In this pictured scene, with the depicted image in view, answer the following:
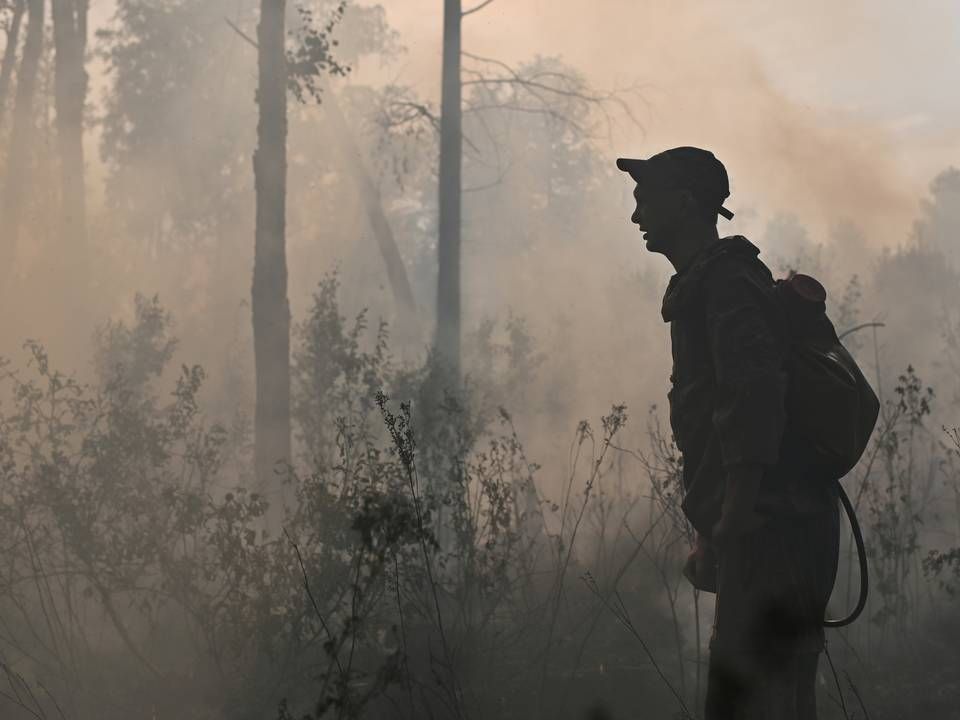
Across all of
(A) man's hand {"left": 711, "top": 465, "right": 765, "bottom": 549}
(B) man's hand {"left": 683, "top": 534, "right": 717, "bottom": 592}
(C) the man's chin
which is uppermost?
(C) the man's chin

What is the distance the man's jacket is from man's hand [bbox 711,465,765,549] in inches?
1.2

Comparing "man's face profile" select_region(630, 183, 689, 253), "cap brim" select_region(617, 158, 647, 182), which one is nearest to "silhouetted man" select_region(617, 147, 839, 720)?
"man's face profile" select_region(630, 183, 689, 253)

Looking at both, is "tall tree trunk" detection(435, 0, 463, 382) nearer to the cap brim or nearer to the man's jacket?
the cap brim

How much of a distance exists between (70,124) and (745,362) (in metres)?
15.9

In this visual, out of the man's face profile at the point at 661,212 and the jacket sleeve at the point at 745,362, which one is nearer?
the jacket sleeve at the point at 745,362

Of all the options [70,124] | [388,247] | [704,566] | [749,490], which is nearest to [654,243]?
[749,490]

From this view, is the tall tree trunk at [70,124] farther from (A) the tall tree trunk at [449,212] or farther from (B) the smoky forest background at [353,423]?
(A) the tall tree trunk at [449,212]

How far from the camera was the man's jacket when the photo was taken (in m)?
2.68

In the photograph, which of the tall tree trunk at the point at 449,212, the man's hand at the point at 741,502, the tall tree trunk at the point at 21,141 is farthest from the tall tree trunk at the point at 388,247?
the man's hand at the point at 741,502

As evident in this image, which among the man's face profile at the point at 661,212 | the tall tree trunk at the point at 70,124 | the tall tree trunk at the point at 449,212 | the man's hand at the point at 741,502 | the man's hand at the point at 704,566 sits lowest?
the man's hand at the point at 704,566

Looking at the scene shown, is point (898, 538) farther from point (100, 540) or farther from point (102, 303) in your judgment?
point (102, 303)

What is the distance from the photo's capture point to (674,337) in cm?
303

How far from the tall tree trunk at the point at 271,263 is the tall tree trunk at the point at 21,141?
8344mm

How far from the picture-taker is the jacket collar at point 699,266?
9.34 feet
